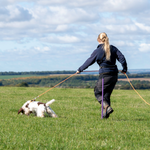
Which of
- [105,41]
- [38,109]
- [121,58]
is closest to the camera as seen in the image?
[105,41]

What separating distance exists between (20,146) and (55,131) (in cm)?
144

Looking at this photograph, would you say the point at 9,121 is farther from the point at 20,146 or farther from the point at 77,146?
the point at 77,146

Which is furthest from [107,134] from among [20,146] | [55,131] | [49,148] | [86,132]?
[20,146]

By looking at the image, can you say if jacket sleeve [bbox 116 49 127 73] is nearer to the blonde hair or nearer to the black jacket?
the black jacket

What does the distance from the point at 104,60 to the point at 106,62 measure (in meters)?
0.10

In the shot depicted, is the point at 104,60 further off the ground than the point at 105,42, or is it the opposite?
the point at 105,42

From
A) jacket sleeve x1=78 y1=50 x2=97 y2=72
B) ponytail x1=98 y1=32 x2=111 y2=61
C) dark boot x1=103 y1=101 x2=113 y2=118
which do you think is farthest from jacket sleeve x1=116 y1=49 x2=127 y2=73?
dark boot x1=103 y1=101 x2=113 y2=118

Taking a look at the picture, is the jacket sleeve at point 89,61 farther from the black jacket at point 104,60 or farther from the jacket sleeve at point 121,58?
the jacket sleeve at point 121,58

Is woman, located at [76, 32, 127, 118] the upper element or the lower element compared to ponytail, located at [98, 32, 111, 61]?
lower

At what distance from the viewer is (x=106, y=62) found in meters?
8.52

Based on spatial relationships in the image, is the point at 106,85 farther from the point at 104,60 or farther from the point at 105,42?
the point at 105,42

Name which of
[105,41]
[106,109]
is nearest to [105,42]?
[105,41]

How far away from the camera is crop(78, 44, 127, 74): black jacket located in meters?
8.53

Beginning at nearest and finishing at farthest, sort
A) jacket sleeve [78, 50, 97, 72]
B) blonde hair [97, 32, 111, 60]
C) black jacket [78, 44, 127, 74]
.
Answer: blonde hair [97, 32, 111, 60] < black jacket [78, 44, 127, 74] < jacket sleeve [78, 50, 97, 72]
